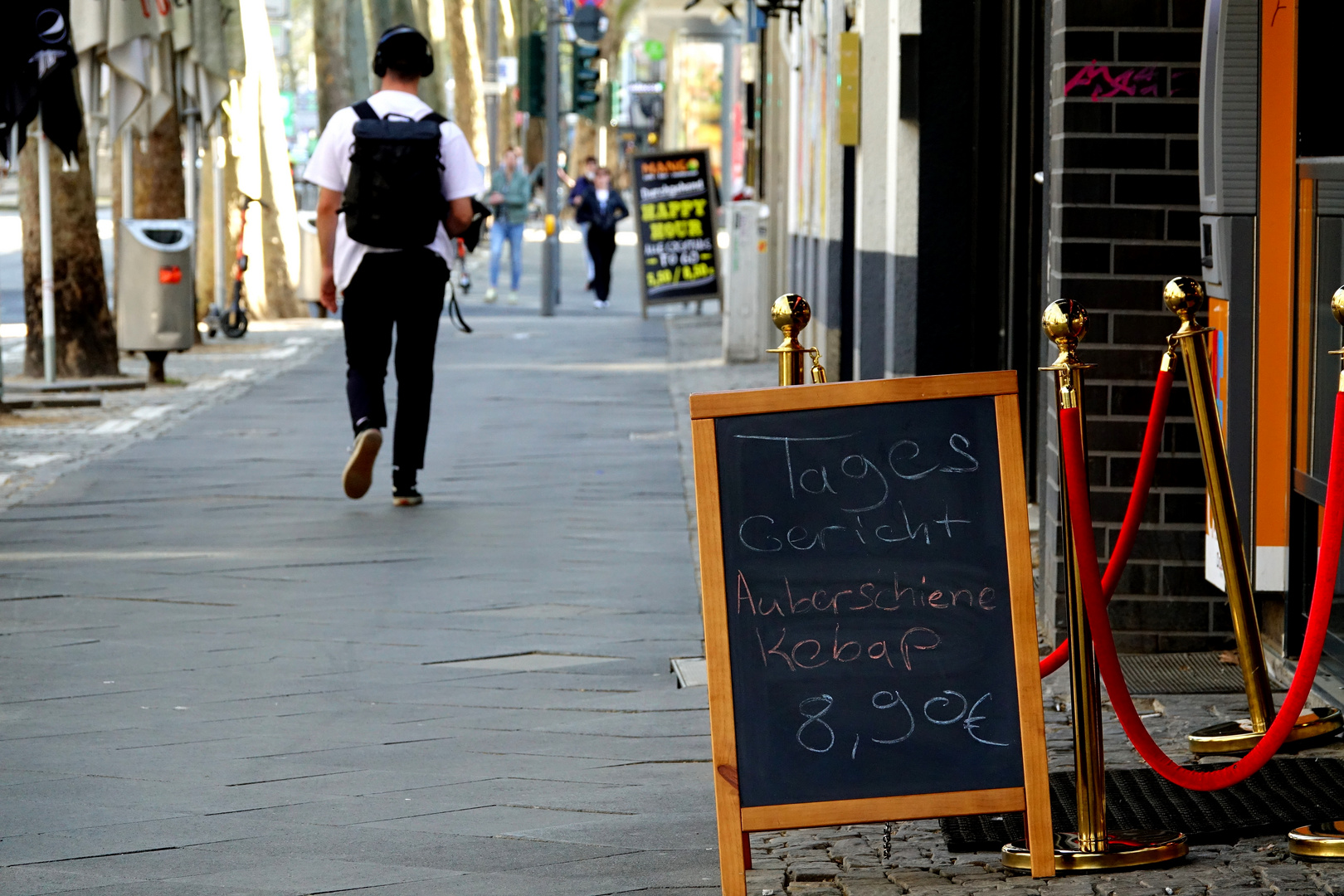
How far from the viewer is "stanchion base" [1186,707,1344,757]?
4.70 metres

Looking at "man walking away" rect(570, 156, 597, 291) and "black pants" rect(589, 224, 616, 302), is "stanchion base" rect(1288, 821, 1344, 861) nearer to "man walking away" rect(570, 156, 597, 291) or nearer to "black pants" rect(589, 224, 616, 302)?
"black pants" rect(589, 224, 616, 302)

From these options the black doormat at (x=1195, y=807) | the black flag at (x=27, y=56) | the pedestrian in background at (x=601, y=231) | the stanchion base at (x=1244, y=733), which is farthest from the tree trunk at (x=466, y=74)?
the black doormat at (x=1195, y=807)

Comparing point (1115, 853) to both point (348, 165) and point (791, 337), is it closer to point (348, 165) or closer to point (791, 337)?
point (791, 337)

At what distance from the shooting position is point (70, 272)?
44.6 ft

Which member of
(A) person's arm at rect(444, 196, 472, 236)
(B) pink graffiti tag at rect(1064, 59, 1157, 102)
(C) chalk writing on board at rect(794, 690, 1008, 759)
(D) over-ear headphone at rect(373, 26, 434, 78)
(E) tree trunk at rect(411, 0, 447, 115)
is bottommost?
(C) chalk writing on board at rect(794, 690, 1008, 759)

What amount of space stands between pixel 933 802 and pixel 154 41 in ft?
37.4

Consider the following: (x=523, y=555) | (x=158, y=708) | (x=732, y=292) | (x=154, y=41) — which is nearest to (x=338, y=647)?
(x=158, y=708)

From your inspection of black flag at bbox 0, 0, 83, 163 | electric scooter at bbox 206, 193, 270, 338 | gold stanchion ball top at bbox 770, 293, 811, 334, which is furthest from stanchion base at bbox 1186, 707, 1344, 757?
electric scooter at bbox 206, 193, 270, 338

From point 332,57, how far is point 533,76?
8.22 ft

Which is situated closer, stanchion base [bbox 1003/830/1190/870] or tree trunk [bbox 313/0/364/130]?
stanchion base [bbox 1003/830/1190/870]

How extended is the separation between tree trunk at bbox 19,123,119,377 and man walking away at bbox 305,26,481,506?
5.45 m

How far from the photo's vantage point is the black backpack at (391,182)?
8414 mm

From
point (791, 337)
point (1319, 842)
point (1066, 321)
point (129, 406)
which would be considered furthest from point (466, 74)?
point (1319, 842)

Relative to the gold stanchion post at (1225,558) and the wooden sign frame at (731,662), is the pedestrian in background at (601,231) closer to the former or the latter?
the gold stanchion post at (1225,558)
